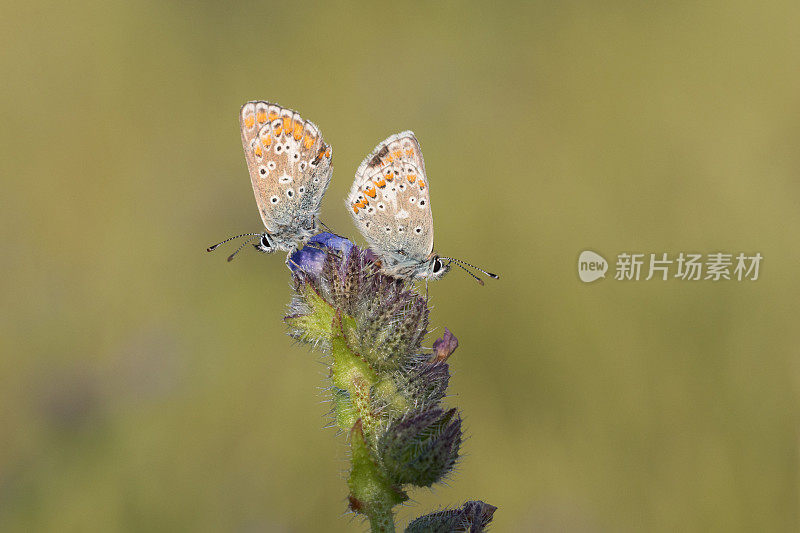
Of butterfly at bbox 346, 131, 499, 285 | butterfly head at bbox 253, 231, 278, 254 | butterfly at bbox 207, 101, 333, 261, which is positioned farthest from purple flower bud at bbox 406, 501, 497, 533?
butterfly head at bbox 253, 231, 278, 254

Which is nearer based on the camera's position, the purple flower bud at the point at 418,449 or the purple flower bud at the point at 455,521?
the purple flower bud at the point at 418,449

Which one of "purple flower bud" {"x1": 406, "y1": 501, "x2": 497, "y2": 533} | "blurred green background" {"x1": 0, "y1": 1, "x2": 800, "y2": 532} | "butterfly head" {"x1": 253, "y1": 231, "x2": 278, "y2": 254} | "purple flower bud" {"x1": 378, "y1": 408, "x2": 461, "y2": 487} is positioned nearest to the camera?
"purple flower bud" {"x1": 378, "y1": 408, "x2": 461, "y2": 487}

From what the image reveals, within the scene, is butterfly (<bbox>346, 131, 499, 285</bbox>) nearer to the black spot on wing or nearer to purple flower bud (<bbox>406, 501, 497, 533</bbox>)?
the black spot on wing

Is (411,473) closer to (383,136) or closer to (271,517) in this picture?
(271,517)

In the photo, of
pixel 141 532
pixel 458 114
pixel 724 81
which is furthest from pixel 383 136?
pixel 141 532

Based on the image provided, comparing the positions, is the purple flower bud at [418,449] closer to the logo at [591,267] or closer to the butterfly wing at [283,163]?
the butterfly wing at [283,163]

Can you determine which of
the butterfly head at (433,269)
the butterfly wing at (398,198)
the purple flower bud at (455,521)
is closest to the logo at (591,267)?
the butterfly head at (433,269)
